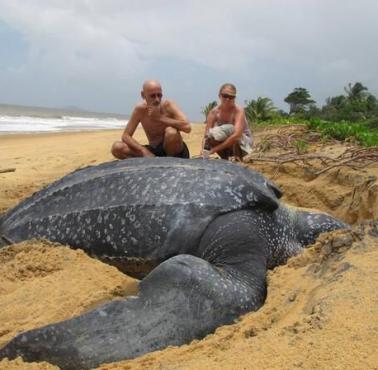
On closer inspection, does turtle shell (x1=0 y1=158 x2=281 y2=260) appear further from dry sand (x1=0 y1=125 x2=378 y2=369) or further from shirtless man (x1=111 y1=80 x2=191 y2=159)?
shirtless man (x1=111 y1=80 x2=191 y2=159)

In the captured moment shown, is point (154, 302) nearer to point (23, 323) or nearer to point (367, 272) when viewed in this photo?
point (23, 323)

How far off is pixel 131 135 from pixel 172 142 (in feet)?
1.07

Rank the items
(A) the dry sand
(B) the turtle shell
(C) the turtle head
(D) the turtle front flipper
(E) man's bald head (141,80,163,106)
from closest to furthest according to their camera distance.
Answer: (A) the dry sand → (D) the turtle front flipper → (B) the turtle shell → (C) the turtle head → (E) man's bald head (141,80,163,106)

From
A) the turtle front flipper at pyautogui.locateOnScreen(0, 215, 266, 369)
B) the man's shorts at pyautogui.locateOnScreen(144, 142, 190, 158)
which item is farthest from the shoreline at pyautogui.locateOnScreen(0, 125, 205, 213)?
the turtle front flipper at pyautogui.locateOnScreen(0, 215, 266, 369)

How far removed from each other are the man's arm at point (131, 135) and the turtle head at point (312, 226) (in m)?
1.38

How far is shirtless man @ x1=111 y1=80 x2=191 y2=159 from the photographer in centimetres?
364

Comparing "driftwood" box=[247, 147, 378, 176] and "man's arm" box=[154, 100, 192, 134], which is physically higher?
"man's arm" box=[154, 100, 192, 134]

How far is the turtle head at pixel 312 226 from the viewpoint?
2.56 m

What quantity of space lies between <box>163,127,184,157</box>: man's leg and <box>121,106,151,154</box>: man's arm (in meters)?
0.14

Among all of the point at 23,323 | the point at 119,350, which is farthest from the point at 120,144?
the point at 119,350

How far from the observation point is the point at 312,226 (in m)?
2.58

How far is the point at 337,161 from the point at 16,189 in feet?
8.76

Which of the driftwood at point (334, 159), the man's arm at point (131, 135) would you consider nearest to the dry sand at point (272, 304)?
the driftwood at point (334, 159)

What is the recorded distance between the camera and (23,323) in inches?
73.8
